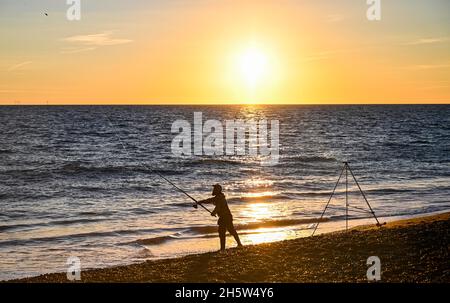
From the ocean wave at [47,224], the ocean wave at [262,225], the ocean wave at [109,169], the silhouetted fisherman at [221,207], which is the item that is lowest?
the ocean wave at [262,225]

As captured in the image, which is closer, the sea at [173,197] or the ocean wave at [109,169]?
the sea at [173,197]

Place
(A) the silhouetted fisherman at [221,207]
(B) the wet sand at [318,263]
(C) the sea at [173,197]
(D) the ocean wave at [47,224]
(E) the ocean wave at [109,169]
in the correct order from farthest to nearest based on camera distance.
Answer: (E) the ocean wave at [109,169]
(D) the ocean wave at [47,224]
(C) the sea at [173,197]
(A) the silhouetted fisherman at [221,207]
(B) the wet sand at [318,263]

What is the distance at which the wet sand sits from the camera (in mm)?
10930

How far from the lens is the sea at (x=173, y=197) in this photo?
1808 centimetres

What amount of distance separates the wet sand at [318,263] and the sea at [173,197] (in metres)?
3.29

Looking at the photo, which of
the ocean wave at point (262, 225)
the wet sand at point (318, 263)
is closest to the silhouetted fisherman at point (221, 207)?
the wet sand at point (318, 263)

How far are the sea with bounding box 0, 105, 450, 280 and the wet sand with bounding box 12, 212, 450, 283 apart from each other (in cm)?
329

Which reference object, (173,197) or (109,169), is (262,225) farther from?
(109,169)

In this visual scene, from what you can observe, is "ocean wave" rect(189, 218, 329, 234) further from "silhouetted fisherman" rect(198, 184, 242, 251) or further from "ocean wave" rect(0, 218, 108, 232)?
"silhouetted fisherman" rect(198, 184, 242, 251)

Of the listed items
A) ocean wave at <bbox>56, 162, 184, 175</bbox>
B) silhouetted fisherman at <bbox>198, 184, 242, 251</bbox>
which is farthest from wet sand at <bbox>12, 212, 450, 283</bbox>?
ocean wave at <bbox>56, 162, 184, 175</bbox>

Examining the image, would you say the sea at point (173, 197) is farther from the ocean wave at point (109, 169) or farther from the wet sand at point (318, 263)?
the wet sand at point (318, 263)
